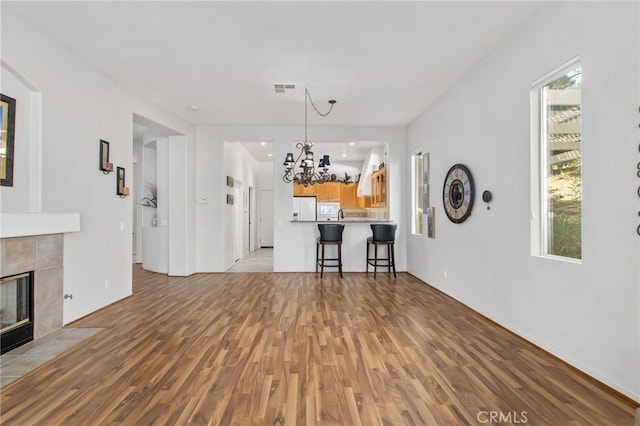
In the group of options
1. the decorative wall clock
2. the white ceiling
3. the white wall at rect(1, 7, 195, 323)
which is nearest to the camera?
the white ceiling

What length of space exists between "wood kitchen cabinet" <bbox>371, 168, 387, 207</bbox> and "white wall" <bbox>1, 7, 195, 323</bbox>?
4.85m

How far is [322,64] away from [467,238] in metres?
2.77

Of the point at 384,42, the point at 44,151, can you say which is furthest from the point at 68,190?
the point at 384,42

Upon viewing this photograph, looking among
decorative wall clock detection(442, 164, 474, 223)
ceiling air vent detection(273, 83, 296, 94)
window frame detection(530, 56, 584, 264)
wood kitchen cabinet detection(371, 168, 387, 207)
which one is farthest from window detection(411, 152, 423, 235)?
window frame detection(530, 56, 584, 264)

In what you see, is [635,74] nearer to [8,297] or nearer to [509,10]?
[509,10]

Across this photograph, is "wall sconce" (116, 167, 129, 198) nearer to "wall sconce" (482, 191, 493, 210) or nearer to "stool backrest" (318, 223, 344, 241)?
"stool backrest" (318, 223, 344, 241)

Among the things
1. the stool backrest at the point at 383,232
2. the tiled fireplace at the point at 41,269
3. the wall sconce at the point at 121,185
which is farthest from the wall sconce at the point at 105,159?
the stool backrest at the point at 383,232

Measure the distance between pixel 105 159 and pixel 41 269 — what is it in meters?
1.54

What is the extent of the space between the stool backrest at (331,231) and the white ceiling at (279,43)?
219 centimetres

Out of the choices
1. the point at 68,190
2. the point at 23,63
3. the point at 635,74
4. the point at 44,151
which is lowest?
the point at 68,190

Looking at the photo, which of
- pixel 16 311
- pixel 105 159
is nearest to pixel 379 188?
pixel 105 159

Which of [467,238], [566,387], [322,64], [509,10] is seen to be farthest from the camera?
[467,238]

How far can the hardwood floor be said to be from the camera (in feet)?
5.92

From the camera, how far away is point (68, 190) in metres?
3.39
